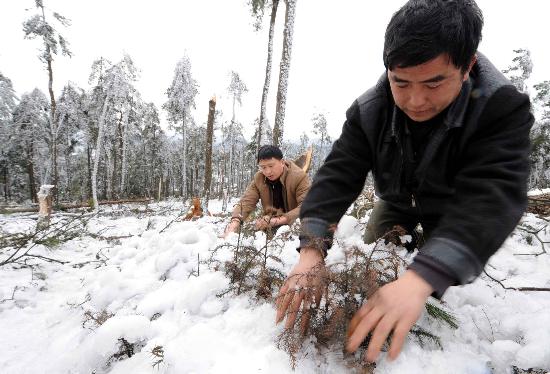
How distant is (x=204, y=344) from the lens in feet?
4.98

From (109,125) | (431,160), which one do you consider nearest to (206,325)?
(431,160)

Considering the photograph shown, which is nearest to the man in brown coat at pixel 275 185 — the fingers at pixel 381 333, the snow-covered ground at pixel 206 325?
the snow-covered ground at pixel 206 325

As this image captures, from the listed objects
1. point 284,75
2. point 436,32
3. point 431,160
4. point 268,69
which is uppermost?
point 268,69

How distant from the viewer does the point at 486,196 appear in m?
1.17

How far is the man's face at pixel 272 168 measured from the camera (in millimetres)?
4328

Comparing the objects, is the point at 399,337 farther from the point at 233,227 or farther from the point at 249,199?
the point at 249,199

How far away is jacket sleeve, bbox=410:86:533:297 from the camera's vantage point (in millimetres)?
1086

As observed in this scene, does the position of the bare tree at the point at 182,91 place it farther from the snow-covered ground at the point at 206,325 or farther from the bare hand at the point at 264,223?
the bare hand at the point at 264,223

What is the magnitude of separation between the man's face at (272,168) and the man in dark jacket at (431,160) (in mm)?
2529

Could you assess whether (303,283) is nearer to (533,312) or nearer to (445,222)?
(445,222)

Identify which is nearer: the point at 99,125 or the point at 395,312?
the point at 395,312

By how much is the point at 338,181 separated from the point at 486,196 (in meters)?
0.75

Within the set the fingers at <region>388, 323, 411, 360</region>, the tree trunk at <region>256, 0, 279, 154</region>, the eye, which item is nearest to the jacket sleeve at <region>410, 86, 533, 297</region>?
the fingers at <region>388, 323, 411, 360</region>

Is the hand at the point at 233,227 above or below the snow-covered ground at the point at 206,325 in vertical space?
above
